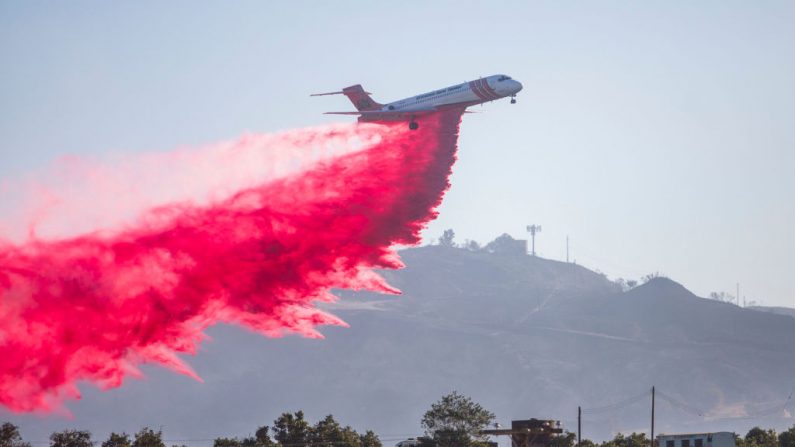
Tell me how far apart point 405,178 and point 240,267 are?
18.6 m

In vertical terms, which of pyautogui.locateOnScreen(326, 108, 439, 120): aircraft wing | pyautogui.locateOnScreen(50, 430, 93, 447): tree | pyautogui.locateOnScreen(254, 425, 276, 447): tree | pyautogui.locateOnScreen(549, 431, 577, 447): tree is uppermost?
pyautogui.locateOnScreen(326, 108, 439, 120): aircraft wing

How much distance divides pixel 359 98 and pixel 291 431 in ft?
153

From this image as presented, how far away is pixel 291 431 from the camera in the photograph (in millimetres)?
164875

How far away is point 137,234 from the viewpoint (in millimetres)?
116625

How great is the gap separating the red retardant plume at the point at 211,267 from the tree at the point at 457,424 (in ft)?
186

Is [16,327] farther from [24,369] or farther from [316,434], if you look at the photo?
[316,434]

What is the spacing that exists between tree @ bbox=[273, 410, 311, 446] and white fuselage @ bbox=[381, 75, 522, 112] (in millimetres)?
50171

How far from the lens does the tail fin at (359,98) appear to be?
458 ft

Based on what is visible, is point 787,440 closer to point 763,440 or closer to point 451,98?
point 763,440

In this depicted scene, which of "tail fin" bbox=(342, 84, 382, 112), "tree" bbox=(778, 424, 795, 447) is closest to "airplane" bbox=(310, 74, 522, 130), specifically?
"tail fin" bbox=(342, 84, 382, 112)

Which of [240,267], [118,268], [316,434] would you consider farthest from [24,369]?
[316,434]

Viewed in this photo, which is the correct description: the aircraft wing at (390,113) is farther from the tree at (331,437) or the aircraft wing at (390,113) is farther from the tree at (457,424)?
the tree at (457,424)

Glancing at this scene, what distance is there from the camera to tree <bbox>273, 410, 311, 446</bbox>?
163 m

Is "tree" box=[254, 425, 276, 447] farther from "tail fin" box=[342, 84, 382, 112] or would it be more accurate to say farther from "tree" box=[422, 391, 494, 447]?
"tail fin" box=[342, 84, 382, 112]
